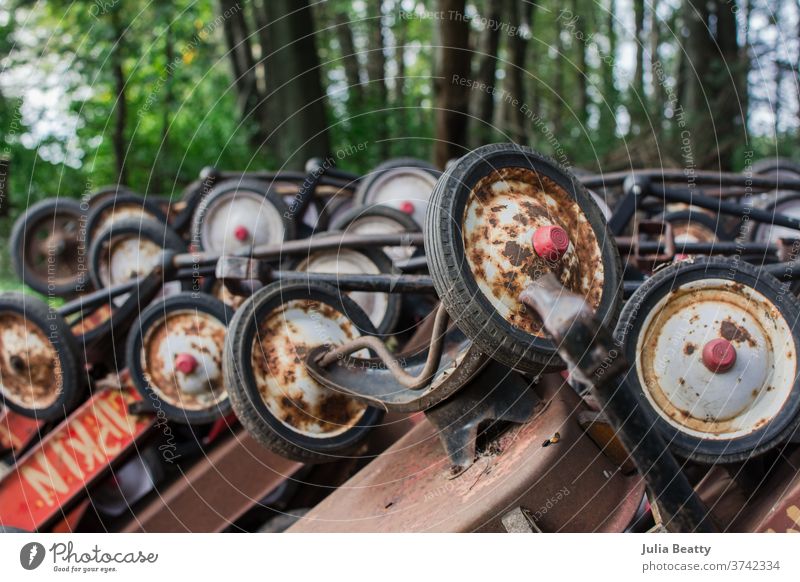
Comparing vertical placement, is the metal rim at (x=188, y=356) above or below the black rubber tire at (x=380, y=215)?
below

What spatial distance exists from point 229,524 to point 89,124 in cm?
858

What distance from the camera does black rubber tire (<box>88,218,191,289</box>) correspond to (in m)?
5.37

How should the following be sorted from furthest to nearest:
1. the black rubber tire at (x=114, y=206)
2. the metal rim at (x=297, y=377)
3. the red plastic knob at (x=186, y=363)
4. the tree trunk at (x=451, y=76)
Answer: the tree trunk at (x=451, y=76), the black rubber tire at (x=114, y=206), the red plastic knob at (x=186, y=363), the metal rim at (x=297, y=377)

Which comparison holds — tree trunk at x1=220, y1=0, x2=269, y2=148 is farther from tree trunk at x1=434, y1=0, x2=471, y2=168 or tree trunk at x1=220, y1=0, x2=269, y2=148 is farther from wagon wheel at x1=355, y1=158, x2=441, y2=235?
wagon wheel at x1=355, y1=158, x2=441, y2=235

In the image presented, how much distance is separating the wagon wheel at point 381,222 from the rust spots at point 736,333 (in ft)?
7.29

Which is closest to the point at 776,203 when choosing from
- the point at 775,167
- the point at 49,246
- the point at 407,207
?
the point at 775,167

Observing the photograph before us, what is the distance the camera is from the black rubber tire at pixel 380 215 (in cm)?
480

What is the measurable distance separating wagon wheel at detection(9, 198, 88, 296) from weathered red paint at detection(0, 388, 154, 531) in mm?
2119

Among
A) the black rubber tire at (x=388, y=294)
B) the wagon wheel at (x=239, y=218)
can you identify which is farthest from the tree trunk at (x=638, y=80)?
the black rubber tire at (x=388, y=294)

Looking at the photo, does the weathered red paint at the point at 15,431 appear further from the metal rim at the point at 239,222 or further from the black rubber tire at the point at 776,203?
the black rubber tire at the point at 776,203

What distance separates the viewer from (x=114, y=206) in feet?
20.5

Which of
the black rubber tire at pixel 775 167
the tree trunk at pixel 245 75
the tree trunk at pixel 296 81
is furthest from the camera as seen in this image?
the tree trunk at pixel 245 75

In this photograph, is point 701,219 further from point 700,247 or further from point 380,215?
point 380,215
